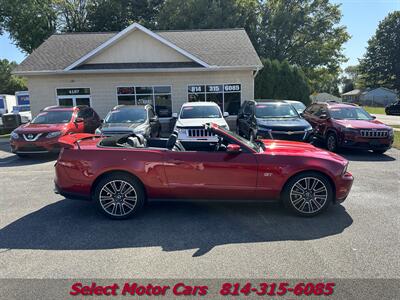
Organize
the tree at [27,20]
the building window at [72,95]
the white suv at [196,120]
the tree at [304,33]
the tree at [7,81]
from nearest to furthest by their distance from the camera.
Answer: the white suv at [196,120], the building window at [72,95], the tree at [27,20], the tree at [304,33], the tree at [7,81]

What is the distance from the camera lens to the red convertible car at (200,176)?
14.5 feet

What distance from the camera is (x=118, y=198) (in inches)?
179

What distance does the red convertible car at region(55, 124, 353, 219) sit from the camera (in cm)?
443

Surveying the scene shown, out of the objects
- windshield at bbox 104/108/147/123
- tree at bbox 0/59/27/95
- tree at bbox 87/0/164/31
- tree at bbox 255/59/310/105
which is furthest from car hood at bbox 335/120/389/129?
tree at bbox 0/59/27/95

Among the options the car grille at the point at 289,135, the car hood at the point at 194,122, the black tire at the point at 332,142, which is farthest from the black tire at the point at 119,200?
the black tire at the point at 332,142

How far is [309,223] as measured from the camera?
438cm

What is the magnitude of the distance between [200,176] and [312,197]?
176 centimetres

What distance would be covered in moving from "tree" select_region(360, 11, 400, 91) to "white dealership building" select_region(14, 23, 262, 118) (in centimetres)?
5829

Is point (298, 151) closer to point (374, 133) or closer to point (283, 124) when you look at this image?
point (283, 124)

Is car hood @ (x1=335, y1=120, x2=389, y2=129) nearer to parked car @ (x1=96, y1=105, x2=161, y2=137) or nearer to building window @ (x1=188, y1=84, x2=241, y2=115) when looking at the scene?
parked car @ (x1=96, y1=105, x2=161, y2=137)

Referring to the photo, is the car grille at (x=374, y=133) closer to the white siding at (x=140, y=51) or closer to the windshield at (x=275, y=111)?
the windshield at (x=275, y=111)

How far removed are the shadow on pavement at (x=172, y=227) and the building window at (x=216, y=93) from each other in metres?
11.8

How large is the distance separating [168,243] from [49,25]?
1430 inches

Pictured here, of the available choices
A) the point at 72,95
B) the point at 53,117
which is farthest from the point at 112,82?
the point at 53,117
